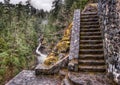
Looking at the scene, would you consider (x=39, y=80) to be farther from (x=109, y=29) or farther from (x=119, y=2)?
(x=119, y=2)

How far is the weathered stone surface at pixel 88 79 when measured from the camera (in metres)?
7.18

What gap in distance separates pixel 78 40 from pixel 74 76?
94.2 inches

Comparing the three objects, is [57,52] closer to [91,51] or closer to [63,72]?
[63,72]

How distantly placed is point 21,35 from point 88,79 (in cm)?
3811

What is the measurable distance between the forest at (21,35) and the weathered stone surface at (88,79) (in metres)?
10.8

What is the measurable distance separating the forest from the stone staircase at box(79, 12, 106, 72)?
8.06 metres

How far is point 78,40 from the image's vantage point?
386 inches

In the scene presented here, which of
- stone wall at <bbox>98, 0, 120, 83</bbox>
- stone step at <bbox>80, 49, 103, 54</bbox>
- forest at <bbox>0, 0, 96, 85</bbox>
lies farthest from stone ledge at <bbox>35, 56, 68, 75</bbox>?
forest at <bbox>0, 0, 96, 85</bbox>

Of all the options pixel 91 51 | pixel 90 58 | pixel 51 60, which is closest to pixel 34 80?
pixel 51 60

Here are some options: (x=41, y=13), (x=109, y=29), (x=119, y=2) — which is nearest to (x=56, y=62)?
(x=109, y=29)

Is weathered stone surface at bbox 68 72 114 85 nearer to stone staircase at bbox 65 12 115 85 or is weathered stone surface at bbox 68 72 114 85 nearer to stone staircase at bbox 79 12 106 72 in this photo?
stone staircase at bbox 65 12 115 85

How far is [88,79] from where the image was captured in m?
7.48

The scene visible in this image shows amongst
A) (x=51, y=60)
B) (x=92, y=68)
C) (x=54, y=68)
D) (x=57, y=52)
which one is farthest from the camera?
(x=57, y=52)

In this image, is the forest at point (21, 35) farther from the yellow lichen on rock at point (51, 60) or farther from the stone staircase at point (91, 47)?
the yellow lichen on rock at point (51, 60)
